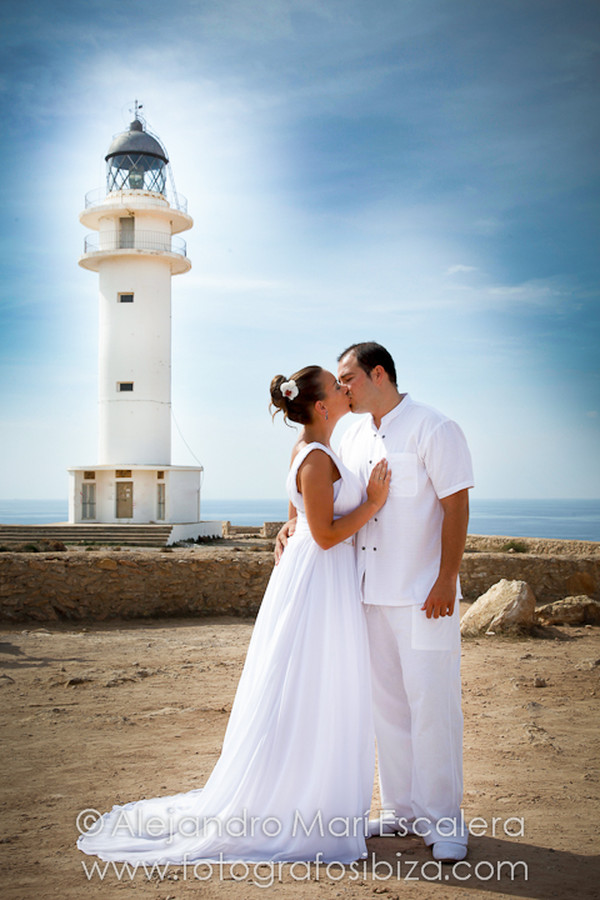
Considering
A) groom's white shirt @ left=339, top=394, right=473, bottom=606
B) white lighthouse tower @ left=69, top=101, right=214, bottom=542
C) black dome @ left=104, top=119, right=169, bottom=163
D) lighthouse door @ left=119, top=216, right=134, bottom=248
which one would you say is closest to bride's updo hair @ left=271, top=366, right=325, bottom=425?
groom's white shirt @ left=339, top=394, right=473, bottom=606

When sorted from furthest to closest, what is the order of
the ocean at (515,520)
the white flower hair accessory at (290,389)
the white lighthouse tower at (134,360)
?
the ocean at (515,520)
the white lighthouse tower at (134,360)
the white flower hair accessory at (290,389)

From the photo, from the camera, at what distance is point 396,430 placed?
360 centimetres

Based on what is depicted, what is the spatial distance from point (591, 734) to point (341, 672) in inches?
96.8

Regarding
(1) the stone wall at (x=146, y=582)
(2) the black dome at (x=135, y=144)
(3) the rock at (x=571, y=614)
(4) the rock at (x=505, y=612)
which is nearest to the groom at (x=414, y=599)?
(4) the rock at (x=505, y=612)

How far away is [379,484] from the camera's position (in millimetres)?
3453

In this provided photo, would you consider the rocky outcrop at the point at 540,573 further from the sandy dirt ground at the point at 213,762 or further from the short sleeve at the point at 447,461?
the short sleeve at the point at 447,461

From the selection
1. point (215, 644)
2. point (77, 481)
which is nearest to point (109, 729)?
point (215, 644)

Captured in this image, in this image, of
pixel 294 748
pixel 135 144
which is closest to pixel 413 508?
pixel 294 748

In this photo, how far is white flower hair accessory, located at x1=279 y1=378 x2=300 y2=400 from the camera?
357 cm

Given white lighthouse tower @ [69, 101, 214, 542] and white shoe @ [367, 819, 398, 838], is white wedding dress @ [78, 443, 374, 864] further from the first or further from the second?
white lighthouse tower @ [69, 101, 214, 542]

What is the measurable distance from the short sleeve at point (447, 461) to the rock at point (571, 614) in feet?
20.2

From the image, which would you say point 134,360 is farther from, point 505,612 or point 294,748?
point 294,748

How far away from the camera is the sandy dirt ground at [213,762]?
299 centimetres

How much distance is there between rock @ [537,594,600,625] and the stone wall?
2.73 metres
